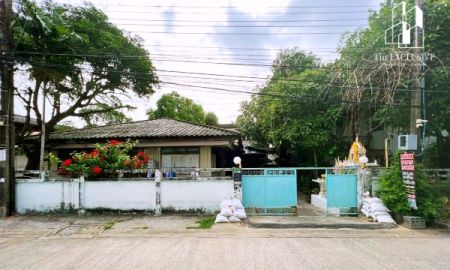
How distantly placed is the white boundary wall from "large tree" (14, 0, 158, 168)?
4.12 metres

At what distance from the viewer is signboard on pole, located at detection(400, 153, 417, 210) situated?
9227 mm

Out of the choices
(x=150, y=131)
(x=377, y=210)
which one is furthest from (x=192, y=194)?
(x=377, y=210)

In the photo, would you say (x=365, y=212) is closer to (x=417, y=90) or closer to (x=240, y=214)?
(x=240, y=214)

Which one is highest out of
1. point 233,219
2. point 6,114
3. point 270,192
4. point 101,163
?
point 6,114

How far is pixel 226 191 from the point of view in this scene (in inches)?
432

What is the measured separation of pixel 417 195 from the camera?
9445 millimetres

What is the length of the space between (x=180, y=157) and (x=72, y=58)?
644cm

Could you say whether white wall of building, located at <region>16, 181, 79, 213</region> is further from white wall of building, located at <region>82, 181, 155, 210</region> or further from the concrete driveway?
the concrete driveway

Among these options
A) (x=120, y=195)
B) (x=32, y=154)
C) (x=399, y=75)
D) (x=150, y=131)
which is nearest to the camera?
(x=399, y=75)

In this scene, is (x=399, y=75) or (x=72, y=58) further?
(x=72, y=58)

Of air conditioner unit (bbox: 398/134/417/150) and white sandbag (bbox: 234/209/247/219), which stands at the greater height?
air conditioner unit (bbox: 398/134/417/150)

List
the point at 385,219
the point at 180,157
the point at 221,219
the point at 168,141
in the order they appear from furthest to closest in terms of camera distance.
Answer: the point at 180,157
the point at 168,141
the point at 221,219
the point at 385,219

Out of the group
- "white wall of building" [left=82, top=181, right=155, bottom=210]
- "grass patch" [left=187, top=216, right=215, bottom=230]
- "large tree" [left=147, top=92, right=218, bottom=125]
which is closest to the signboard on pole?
"grass patch" [left=187, top=216, right=215, bottom=230]

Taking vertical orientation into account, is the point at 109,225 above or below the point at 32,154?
below
